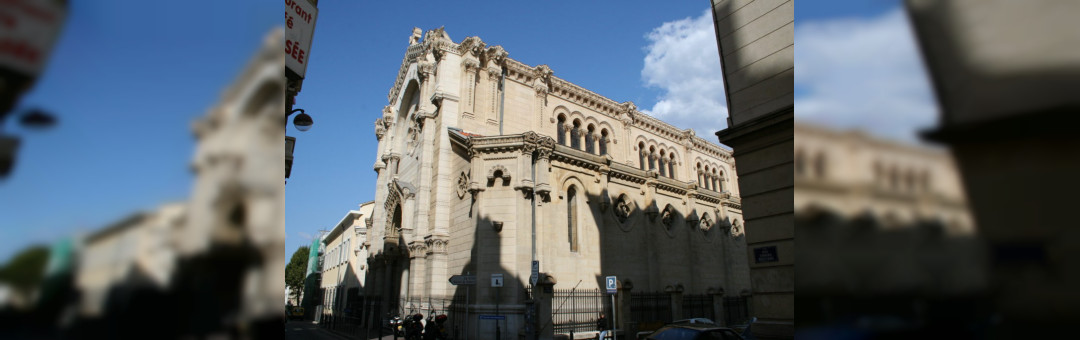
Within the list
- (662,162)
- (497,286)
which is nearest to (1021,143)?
(497,286)

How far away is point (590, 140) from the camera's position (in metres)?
28.8

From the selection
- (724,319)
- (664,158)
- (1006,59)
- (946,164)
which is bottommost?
(724,319)

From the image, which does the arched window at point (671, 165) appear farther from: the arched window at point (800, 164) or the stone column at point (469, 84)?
the arched window at point (800, 164)

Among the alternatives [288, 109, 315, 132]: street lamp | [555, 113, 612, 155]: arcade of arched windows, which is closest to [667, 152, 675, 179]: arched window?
[555, 113, 612, 155]: arcade of arched windows

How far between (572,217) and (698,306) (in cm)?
865

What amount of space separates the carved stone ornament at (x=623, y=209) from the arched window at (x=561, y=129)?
449 cm

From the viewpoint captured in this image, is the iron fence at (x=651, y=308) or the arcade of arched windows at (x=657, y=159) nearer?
the iron fence at (x=651, y=308)

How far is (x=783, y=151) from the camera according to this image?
22.8 feet

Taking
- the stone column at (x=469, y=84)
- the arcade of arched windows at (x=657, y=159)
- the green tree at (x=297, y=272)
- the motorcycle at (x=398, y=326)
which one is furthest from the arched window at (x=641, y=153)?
the green tree at (x=297, y=272)

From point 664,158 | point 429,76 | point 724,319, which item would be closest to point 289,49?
point 429,76

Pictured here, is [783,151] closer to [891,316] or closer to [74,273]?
[891,316]

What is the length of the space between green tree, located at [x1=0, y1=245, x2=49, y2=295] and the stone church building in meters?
14.9

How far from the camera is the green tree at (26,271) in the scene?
2.80 ft

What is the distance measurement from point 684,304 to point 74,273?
25577 millimetres
